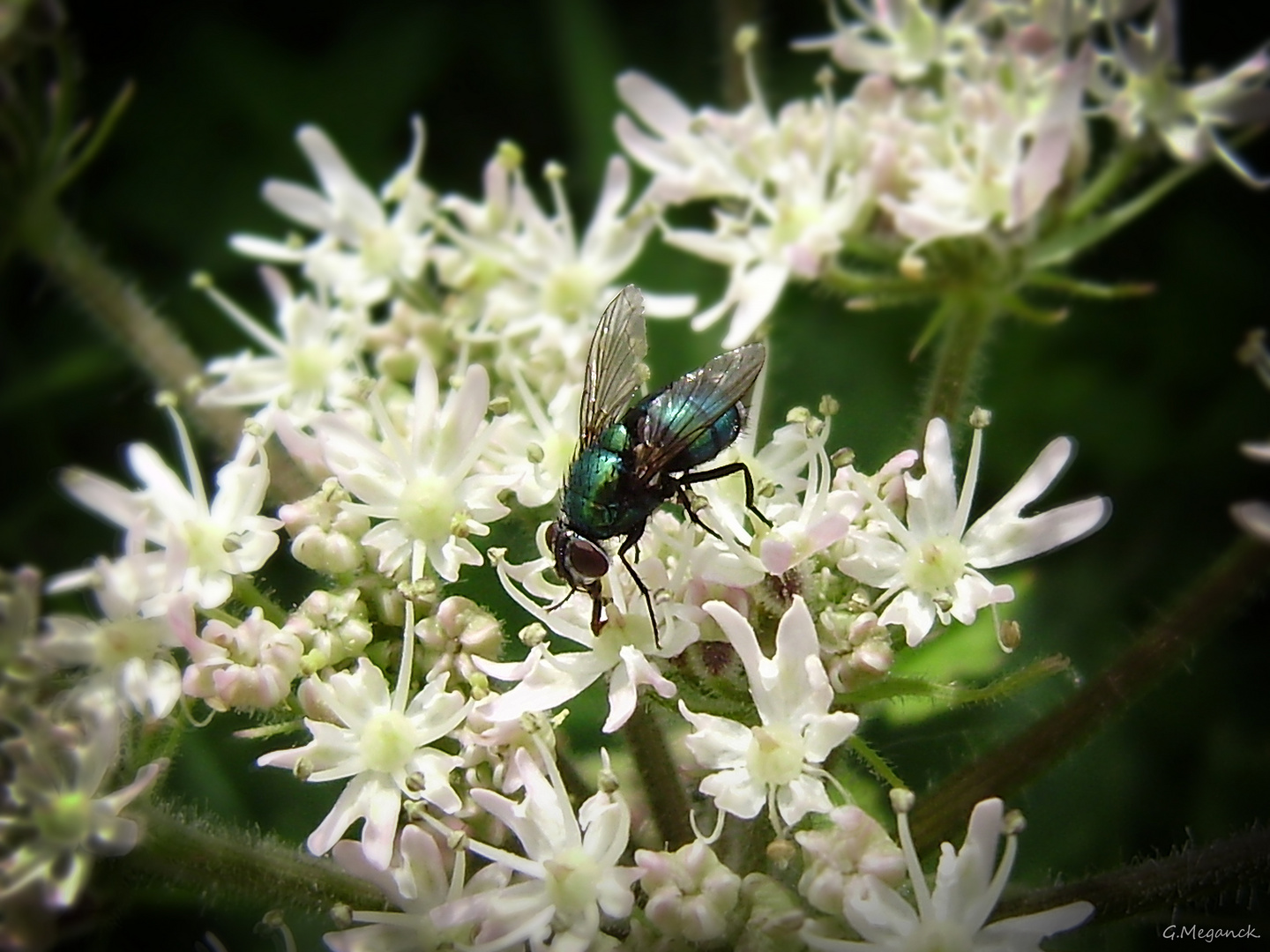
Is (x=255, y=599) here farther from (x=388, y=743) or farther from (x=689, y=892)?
(x=689, y=892)

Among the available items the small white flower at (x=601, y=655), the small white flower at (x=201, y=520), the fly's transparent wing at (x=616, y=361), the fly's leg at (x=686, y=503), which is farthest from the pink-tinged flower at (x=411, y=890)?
the fly's transparent wing at (x=616, y=361)

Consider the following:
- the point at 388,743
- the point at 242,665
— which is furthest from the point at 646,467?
the point at 242,665

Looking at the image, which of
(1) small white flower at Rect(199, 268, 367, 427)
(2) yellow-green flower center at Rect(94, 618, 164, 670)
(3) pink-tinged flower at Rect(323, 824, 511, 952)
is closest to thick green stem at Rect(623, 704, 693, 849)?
(3) pink-tinged flower at Rect(323, 824, 511, 952)

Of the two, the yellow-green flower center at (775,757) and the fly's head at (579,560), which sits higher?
the fly's head at (579,560)

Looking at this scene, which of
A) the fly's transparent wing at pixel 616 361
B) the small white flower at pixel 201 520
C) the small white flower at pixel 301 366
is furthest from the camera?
the small white flower at pixel 301 366

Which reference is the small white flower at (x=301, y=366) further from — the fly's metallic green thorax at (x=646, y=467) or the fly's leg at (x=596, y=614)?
the fly's leg at (x=596, y=614)

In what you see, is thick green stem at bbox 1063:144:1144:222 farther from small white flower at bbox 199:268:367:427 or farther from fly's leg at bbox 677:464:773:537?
small white flower at bbox 199:268:367:427
